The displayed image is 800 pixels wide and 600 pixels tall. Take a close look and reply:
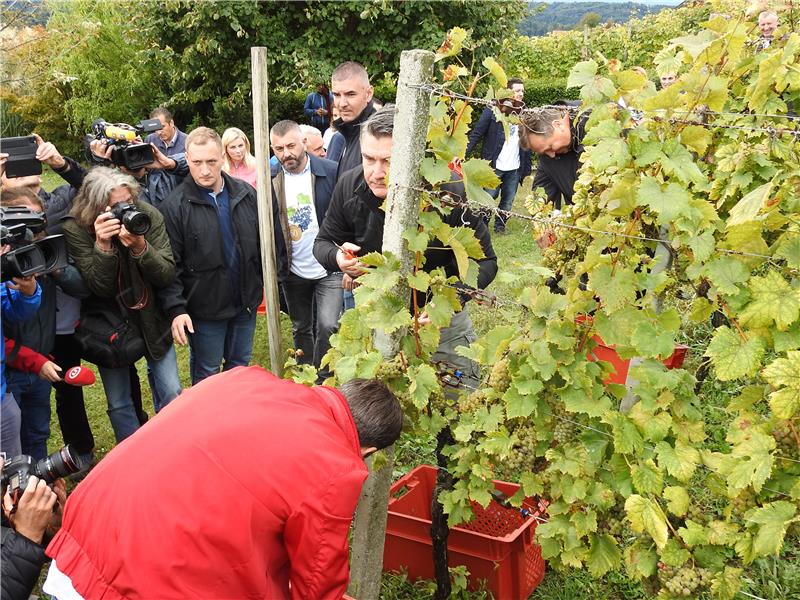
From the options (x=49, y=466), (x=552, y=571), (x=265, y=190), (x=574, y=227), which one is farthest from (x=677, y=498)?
(x=265, y=190)

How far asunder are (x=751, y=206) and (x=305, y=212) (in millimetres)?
3186

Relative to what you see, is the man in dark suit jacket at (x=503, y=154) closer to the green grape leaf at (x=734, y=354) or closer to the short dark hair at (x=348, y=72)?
the short dark hair at (x=348, y=72)

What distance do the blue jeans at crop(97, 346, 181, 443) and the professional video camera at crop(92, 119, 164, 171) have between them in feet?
3.57

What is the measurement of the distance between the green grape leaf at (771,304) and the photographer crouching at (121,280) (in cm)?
268

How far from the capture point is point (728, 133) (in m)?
3.09

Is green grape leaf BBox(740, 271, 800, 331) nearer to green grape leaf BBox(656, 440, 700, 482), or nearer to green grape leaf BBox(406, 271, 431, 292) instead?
green grape leaf BBox(656, 440, 700, 482)

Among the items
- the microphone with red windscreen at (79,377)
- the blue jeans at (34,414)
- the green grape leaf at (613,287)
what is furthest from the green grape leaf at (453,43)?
the blue jeans at (34,414)

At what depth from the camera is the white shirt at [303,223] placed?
15.6ft

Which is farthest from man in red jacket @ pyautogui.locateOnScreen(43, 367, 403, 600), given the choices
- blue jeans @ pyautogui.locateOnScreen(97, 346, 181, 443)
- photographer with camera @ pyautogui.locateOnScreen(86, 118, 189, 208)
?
photographer with camera @ pyautogui.locateOnScreen(86, 118, 189, 208)

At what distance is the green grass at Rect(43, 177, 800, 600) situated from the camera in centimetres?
312

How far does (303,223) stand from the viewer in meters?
4.77

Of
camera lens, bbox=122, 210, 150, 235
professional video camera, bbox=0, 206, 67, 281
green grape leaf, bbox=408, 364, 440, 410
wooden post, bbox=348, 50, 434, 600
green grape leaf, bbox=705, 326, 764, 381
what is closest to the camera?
green grape leaf, bbox=705, 326, 764, 381

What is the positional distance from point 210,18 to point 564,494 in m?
10.4

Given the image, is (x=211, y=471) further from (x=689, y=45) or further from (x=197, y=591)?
(x=689, y=45)
